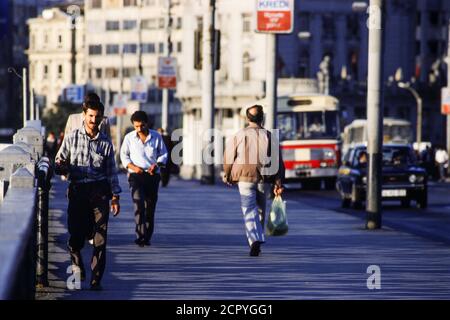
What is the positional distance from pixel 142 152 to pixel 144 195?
0.56 metres

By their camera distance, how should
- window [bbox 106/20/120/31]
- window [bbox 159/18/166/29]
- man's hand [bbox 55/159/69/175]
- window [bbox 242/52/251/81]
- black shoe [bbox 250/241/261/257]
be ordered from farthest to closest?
window [bbox 106/20/120/31] < window [bbox 159/18/166/29] < window [bbox 242/52/251/81] < black shoe [bbox 250/241/261/257] < man's hand [bbox 55/159/69/175]

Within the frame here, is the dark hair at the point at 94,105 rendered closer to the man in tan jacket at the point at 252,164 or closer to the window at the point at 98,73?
the man in tan jacket at the point at 252,164

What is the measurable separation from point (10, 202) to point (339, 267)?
292 inches

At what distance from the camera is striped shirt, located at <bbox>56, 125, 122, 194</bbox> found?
50.0 ft

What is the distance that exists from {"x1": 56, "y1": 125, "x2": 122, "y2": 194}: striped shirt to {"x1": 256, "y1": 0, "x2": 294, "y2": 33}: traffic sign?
74.8ft

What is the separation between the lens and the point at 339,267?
18.0m

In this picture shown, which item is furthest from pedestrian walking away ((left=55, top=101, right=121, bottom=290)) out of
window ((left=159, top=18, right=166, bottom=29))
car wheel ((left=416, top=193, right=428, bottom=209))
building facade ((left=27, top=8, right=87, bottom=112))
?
building facade ((left=27, top=8, right=87, bottom=112))

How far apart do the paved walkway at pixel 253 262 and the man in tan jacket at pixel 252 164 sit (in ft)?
1.78

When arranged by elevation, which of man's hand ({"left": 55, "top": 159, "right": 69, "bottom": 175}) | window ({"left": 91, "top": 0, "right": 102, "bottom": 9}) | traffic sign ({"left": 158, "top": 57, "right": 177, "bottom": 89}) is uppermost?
window ({"left": 91, "top": 0, "right": 102, "bottom": 9})

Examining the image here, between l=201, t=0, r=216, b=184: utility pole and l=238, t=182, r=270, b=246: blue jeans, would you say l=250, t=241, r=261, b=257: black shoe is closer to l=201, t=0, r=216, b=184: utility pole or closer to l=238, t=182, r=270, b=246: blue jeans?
l=238, t=182, r=270, b=246: blue jeans

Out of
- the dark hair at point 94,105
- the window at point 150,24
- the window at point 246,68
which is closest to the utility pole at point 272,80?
the dark hair at point 94,105

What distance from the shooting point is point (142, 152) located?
21.5 m

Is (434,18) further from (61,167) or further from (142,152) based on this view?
Answer: (61,167)
